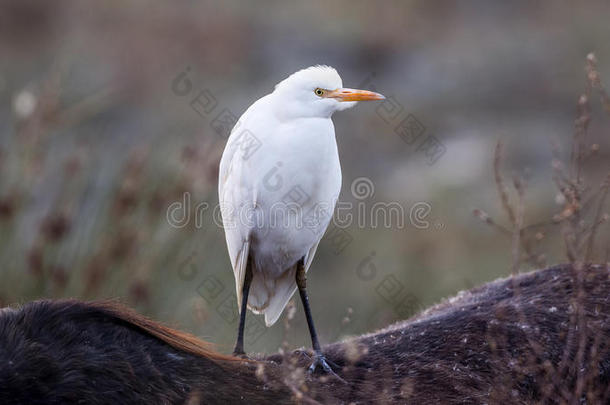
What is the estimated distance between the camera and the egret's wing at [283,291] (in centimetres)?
525

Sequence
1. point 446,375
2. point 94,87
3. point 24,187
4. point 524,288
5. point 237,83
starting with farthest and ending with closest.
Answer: point 237,83 → point 94,87 → point 24,187 → point 524,288 → point 446,375

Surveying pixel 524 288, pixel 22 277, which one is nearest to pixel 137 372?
pixel 524 288

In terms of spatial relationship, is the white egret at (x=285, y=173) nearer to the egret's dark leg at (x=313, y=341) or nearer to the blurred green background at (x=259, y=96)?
the egret's dark leg at (x=313, y=341)

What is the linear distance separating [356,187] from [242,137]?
854cm

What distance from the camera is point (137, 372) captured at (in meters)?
3.70

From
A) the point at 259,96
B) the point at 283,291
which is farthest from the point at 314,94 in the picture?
the point at 259,96

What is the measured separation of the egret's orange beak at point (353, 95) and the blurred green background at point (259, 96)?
7.35 ft

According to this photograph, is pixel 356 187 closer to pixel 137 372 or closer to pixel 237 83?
pixel 237 83

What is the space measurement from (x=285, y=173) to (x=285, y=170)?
0.06 feet

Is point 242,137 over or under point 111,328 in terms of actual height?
over

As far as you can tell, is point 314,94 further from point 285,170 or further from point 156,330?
point 156,330

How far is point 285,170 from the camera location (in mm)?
4656

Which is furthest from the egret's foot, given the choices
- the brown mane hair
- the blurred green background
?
the blurred green background

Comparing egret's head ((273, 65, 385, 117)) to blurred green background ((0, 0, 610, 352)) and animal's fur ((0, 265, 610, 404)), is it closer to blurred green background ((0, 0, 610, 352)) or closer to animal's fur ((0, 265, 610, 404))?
animal's fur ((0, 265, 610, 404))
